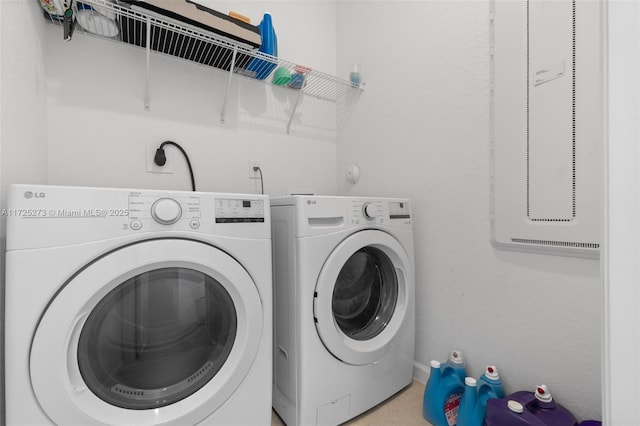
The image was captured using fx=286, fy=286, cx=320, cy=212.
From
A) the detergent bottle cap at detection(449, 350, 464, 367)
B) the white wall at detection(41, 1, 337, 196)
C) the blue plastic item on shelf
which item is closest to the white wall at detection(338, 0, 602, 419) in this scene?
the detergent bottle cap at detection(449, 350, 464, 367)

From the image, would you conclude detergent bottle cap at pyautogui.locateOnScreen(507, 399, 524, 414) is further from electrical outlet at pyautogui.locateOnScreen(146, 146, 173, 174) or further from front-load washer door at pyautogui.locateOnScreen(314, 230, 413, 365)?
electrical outlet at pyautogui.locateOnScreen(146, 146, 173, 174)

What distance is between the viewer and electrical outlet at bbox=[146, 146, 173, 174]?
4.56 feet

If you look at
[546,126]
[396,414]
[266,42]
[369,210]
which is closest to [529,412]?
[396,414]

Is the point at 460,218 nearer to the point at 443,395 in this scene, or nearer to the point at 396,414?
the point at 443,395

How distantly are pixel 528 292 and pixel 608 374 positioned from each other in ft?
2.65

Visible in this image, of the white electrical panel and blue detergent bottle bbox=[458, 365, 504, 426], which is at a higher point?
the white electrical panel

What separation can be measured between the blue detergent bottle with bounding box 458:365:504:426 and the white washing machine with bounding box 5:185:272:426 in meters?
0.72

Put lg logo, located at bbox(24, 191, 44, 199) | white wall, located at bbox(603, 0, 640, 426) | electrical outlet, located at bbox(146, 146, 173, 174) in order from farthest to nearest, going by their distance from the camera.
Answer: electrical outlet, located at bbox(146, 146, 173, 174) → lg logo, located at bbox(24, 191, 44, 199) → white wall, located at bbox(603, 0, 640, 426)

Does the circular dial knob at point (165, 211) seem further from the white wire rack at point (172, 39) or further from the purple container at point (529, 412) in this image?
the purple container at point (529, 412)

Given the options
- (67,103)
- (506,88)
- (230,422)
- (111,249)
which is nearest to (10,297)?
(111,249)

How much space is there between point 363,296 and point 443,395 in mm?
484

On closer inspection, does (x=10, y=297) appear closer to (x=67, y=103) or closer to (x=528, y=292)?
(x=67, y=103)

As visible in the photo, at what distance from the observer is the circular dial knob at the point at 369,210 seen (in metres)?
1.18

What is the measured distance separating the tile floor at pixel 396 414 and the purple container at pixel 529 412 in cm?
36
